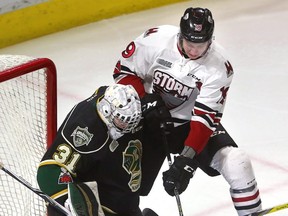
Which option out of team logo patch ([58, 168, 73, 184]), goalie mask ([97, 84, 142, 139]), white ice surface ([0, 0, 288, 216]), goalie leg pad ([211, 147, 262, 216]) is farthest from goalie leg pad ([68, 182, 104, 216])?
white ice surface ([0, 0, 288, 216])

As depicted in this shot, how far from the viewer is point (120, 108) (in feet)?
8.74

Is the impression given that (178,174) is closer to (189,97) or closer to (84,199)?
(189,97)

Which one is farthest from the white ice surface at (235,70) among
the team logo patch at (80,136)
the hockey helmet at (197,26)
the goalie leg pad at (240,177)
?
the team logo patch at (80,136)

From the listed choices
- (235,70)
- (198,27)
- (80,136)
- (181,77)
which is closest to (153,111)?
(181,77)

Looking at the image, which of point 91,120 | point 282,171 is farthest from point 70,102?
point 91,120

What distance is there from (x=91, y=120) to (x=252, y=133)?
179cm

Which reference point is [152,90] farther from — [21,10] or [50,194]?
[21,10]

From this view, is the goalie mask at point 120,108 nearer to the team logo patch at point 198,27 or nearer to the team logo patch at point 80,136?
the team logo patch at point 80,136

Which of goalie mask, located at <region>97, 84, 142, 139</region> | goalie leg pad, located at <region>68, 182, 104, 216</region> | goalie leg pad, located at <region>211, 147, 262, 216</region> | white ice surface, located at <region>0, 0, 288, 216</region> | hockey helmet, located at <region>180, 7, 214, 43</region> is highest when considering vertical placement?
hockey helmet, located at <region>180, 7, 214, 43</region>

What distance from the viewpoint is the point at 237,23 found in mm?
6086

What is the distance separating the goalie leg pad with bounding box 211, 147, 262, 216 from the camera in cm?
314

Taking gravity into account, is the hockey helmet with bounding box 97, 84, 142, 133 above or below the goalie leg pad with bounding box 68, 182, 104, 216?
above

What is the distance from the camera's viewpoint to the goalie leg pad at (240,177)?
3145 mm

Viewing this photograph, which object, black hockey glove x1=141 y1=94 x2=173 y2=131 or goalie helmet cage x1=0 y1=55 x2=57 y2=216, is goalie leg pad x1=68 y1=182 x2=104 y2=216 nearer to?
black hockey glove x1=141 y1=94 x2=173 y2=131
